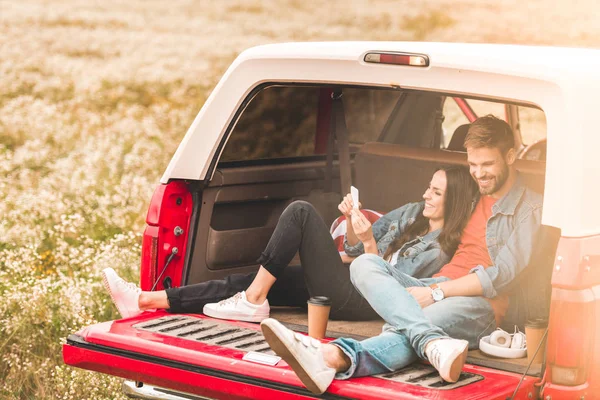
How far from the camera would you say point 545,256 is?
434 centimetres

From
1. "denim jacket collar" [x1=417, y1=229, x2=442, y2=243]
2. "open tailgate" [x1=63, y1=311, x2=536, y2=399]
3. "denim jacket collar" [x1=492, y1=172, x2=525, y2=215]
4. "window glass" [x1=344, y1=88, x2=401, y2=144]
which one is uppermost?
"window glass" [x1=344, y1=88, x2=401, y2=144]

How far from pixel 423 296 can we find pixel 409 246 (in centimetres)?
46

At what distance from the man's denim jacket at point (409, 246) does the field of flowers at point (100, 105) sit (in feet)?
5.32

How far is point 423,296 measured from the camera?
4.45m

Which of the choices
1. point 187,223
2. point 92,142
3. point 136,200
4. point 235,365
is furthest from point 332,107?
point 92,142

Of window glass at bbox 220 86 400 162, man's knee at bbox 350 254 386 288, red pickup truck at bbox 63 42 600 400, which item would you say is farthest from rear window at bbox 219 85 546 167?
man's knee at bbox 350 254 386 288

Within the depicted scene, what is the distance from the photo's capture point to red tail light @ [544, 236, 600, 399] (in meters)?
3.64

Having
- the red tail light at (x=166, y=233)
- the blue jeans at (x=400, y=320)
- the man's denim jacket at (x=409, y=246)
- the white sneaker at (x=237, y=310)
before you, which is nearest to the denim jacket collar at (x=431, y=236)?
the man's denim jacket at (x=409, y=246)

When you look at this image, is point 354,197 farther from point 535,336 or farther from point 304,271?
point 535,336

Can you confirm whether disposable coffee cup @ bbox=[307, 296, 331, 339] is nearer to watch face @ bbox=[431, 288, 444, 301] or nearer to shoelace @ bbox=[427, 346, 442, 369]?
watch face @ bbox=[431, 288, 444, 301]

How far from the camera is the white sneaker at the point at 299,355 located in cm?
370

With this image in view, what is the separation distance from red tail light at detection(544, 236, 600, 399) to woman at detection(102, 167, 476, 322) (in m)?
1.07

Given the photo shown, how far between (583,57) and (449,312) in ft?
3.76

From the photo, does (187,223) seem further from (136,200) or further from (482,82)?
(136,200)
